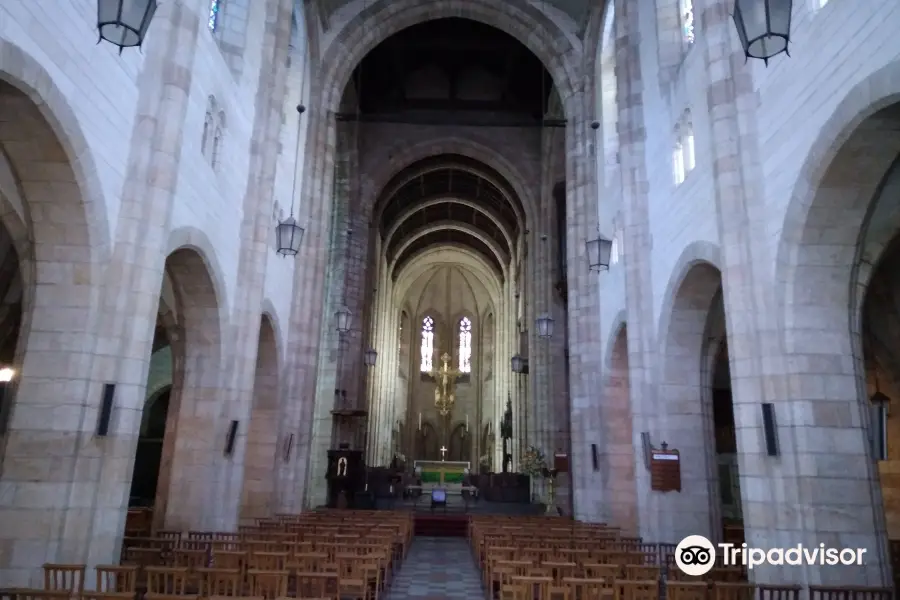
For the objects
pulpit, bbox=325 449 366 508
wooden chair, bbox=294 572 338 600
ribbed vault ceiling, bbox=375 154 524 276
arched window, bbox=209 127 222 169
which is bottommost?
wooden chair, bbox=294 572 338 600

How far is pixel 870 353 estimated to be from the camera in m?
13.4

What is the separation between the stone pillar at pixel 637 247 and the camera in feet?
42.4

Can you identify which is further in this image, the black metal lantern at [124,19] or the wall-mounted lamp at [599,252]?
the wall-mounted lamp at [599,252]

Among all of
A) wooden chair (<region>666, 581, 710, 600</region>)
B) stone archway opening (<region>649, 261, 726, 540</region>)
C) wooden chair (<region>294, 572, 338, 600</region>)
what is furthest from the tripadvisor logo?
wooden chair (<region>294, 572, 338, 600</region>)

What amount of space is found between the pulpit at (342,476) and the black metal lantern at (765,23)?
19.4 metres

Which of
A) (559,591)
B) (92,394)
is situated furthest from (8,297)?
(559,591)

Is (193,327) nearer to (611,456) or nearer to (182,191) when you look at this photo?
(182,191)

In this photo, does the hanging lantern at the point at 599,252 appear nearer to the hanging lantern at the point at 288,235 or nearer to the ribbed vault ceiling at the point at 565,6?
the hanging lantern at the point at 288,235

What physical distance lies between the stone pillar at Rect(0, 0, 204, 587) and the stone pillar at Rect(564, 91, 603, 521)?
12229 mm

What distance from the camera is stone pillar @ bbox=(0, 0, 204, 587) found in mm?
7242

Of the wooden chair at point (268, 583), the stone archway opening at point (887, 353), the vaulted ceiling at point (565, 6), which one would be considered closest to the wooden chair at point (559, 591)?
the wooden chair at point (268, 583)

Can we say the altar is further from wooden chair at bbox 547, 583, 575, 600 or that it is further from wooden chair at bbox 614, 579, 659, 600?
wooden chair at bbox 614, 579, 659, 600

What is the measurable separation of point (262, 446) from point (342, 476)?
7549 mm

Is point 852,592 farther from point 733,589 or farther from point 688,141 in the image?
point 688,141
